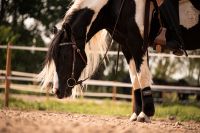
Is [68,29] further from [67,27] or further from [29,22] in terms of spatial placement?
[29,22]

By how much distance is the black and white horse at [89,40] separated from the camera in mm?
5855

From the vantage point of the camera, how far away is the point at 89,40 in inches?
249

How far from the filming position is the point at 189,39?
612 cm

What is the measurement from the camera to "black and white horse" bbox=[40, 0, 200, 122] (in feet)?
19.2

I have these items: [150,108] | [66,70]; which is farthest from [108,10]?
[150,108]

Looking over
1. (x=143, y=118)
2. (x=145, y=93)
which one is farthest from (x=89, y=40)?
(x=143, y=118)

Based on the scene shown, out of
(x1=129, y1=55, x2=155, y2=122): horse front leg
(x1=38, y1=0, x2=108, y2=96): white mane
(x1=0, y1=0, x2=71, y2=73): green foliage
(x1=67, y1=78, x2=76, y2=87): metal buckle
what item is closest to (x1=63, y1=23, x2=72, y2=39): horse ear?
(x1=38, y1=0, x2=108, y2=96): white mane

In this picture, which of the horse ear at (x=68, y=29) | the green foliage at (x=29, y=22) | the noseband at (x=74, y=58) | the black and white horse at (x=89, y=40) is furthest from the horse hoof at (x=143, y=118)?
the green foliage at (x=29, y=22)

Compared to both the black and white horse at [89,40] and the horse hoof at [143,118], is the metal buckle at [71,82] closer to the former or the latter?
the black and white horse at [89,40]

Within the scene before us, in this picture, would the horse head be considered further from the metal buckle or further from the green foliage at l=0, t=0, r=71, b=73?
the green foliage at l=0, t=0, r=71, b=73

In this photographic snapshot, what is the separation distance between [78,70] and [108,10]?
2.94 feet

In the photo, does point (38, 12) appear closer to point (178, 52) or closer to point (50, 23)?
point (50, 23)

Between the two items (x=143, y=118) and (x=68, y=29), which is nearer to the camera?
(x=143, y=118)

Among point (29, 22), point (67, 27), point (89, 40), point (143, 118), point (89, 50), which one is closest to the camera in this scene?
point (143, 118)
